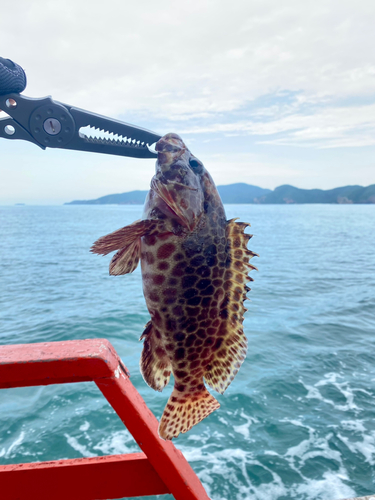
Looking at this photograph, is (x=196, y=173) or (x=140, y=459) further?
(x=140, y=459)

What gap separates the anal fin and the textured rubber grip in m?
1.65

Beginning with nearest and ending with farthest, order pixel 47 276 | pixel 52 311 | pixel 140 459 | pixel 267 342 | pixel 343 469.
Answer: pixel 140 459 → pixel 343 469 → pixel 267 342 → pixel 52 311 → pixel 47 276

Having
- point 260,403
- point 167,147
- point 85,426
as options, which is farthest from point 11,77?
point 260,403

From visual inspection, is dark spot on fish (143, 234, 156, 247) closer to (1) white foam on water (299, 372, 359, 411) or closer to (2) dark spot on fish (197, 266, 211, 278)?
(2) dark spot on fish (197, 266, 211, 278)

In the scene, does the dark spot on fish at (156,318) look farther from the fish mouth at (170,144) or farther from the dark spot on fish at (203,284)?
the fish mouth at (170,144)

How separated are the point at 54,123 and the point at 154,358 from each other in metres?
1.52

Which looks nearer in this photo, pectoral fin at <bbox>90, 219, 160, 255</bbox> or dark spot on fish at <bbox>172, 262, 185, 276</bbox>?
pectoral fin at <bbox>90, 219, 160, 255</bbox>

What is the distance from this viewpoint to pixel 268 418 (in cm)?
1047

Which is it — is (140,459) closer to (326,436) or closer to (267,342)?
(326,436)

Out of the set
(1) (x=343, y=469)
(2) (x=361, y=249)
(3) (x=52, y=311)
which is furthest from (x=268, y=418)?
(2) (x=361, y=249)

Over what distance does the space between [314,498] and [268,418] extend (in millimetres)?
2724

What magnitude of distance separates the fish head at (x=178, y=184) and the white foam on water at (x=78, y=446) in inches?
356

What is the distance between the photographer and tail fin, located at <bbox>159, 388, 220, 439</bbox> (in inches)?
74.3

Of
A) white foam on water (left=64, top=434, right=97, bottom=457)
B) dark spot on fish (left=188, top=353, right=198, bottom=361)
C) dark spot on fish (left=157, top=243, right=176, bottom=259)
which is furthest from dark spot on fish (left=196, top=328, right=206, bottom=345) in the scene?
white foam on water (left=64, top=434, right=97, bottom=457)
